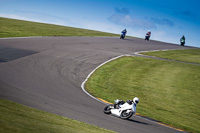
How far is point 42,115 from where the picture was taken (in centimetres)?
829

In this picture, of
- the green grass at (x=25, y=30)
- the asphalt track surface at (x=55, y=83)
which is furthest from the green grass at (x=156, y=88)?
the green grass at (x=25, y=30)

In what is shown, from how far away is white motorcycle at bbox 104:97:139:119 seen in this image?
1073 centimetres

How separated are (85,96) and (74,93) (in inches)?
22.5

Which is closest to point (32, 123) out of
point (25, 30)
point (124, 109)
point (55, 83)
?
point (124, 109)

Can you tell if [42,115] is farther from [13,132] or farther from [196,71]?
[196,71]

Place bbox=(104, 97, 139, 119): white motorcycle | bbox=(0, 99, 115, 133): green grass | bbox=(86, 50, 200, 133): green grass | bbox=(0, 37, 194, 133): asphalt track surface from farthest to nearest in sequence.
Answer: bbox=(86, 50, 200, 133): green grass → bbox=(104, 97, 139, 119): white motorcycle → bbox=(0, 37, 194, 133): asphalt track surface → bbox=(0, 99, 115, 133): green grass

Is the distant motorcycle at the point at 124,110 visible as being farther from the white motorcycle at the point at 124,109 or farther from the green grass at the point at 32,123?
the green grass at the point at 32,123

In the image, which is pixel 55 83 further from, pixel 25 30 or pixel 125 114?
pixel 25 30

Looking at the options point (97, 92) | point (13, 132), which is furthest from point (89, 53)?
point (13, 132)

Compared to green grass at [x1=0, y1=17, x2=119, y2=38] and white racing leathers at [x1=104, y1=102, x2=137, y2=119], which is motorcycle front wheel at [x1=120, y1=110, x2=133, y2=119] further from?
green grass at [x1=0, y1=17, x2=119, y2=38]

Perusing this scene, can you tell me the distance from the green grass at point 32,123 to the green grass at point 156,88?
19.0 feet

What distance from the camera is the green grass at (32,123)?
606 centimetres

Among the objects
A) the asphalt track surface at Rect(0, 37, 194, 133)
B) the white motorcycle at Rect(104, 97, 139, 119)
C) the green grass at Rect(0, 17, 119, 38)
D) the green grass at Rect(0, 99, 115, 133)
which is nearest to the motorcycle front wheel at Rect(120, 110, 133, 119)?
the white motorcycle at Rect(104, 97, 139, 119)

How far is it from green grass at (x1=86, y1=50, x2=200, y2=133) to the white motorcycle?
2.25m
